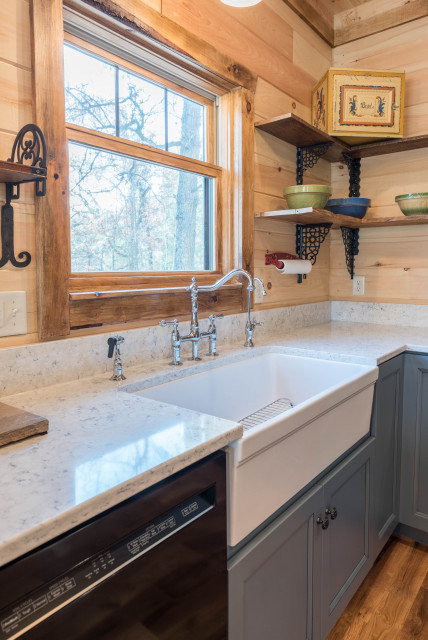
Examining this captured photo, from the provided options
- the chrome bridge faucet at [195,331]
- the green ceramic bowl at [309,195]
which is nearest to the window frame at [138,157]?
the chrome bridge faucet at [195,331]

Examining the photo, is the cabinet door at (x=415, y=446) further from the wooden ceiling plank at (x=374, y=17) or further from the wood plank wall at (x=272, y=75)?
the wooden ceiling plank at (x=374, y=17)

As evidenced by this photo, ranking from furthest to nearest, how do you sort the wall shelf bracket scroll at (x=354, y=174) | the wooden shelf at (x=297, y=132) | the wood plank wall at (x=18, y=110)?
the wall shelf bracket scroll at (x=354, y=174), the wooden shelf at (x=297, y=132), the wood plank wall at (x=18, y=110)

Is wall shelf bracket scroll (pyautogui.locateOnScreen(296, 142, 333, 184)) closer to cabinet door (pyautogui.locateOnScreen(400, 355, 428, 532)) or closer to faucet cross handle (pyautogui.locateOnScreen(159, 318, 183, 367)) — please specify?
cabinet door (pyautogui.locateOnScreen(400, 355, 428, 532))

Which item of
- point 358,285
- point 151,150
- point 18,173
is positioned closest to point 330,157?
point 358,285

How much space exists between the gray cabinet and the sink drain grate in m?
0.30

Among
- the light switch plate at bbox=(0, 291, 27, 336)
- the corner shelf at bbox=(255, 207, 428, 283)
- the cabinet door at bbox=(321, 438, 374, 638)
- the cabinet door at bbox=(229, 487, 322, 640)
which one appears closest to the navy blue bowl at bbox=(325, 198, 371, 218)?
the corner shelf at bbox=(255, 207, 428, 283)

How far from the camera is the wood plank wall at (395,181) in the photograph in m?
2.26

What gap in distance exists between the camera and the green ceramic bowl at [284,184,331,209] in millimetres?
1929

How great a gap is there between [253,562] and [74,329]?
29.0 inches

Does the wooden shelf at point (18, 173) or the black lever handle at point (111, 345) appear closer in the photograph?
the wooden shelf at point (18, 173)

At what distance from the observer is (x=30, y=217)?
1130mm

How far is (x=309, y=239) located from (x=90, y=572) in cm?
199

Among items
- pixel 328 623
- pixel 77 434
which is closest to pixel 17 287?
pixel 77 434

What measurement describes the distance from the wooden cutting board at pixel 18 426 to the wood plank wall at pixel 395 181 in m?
2.05
